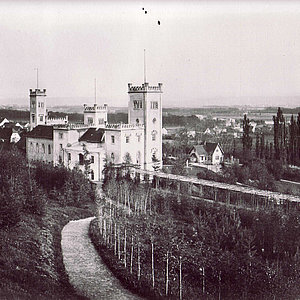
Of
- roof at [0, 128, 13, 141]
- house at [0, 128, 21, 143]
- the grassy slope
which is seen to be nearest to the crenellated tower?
house at [0, 128, 21, 143]

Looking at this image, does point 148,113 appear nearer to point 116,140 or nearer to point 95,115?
point 116,140

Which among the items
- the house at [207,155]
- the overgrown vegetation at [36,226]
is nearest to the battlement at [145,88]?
the overgrown vegetation at [36,226]

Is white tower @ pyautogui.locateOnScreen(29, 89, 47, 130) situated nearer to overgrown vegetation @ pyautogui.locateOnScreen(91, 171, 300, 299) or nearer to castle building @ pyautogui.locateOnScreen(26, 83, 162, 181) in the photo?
castle building @ pyautogui.locateOnScreen(26, 83, 162, 181)

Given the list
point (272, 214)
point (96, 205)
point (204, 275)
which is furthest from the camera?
point (96, 205)

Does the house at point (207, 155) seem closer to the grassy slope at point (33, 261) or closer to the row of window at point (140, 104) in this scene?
the row of window at point (140, 104)

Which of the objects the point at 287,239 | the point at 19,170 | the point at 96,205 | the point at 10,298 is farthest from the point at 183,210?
the point at 10,298

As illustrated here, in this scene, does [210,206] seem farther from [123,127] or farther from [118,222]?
[123,127]
